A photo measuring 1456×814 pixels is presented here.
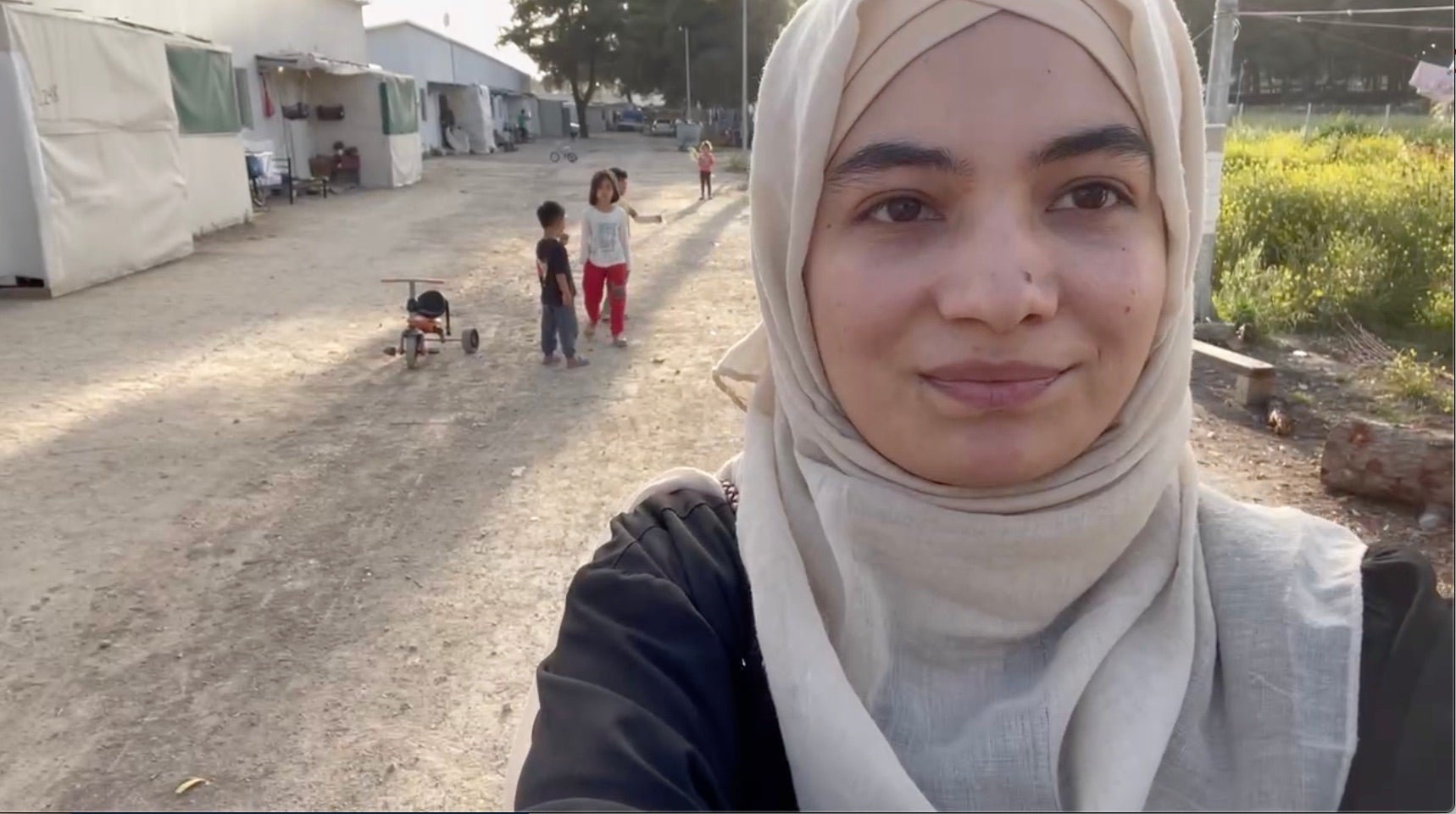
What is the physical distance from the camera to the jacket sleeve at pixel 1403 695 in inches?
41.6

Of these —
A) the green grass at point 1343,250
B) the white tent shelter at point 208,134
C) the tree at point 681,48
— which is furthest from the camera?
the tree at point 681,48

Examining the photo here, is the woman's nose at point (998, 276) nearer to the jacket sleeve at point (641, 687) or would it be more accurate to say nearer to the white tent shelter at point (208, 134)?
the jacket sleeve at point (641, 687)

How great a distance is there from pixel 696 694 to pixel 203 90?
15255mm

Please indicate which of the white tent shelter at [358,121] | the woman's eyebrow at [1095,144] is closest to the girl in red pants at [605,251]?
the woman's eyebrow at [1095,144]

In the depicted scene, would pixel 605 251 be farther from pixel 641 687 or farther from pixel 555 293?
pixel 641 687

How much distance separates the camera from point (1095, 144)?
3.68ft

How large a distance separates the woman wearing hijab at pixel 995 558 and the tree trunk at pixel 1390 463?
3669 mm

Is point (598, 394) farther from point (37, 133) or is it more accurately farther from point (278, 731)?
point (37, 133)

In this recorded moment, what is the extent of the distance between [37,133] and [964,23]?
35.5 feet

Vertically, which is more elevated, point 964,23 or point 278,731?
point 964,23

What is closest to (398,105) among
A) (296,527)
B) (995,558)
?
(296,527)

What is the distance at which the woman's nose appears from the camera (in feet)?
3.45

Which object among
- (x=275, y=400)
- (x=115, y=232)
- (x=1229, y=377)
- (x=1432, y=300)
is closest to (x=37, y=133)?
(x=115, y=232)

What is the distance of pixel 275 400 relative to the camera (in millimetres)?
6258
